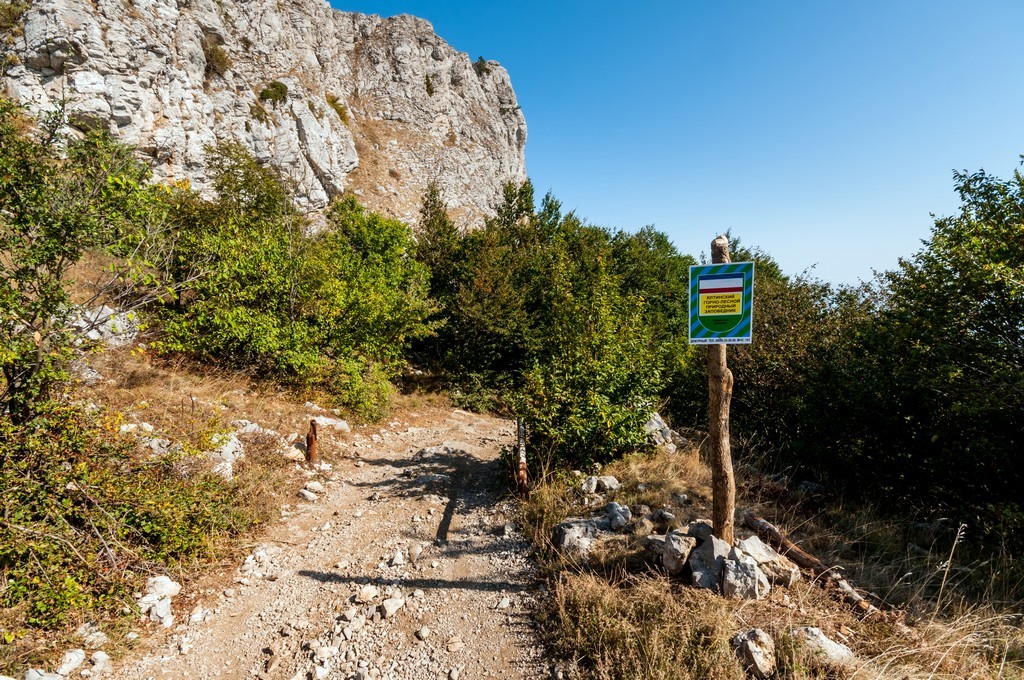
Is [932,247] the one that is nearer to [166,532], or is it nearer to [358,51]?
[166,532]

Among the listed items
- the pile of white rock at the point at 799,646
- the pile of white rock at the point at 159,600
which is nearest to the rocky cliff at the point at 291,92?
the pile of white rock at the point at 159,600

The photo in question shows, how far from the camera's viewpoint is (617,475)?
6484 millimetres

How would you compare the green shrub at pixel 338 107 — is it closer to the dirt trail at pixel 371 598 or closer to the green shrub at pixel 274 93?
the green shrub at pixel 274 93

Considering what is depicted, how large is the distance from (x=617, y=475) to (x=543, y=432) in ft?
4.61

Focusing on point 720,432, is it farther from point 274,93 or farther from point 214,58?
point 274,93

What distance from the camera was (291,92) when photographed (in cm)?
3002

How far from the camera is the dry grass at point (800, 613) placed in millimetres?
3098

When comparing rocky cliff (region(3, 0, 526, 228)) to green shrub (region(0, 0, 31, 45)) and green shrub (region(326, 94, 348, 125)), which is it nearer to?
green shrub (region(326, 94, 348, 125))

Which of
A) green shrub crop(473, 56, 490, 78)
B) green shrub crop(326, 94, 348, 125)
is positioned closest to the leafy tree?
green shrub crop(326, 94, 348, 125)

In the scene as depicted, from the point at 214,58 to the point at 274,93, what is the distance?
12.5 ft

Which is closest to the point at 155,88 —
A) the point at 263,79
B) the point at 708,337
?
the point at 263,79

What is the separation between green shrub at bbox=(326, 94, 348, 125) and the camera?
36469 millimetres

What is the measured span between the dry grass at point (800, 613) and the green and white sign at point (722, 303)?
2.38m

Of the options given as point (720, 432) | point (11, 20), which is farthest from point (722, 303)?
point (11, 20)
